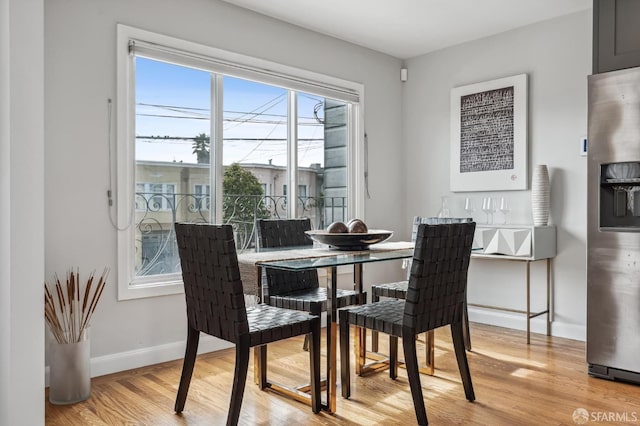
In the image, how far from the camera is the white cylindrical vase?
3.91m

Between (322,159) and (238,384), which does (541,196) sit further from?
(238,384)

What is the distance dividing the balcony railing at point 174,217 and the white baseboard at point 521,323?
192 cm

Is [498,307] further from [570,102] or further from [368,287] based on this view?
[570,102]

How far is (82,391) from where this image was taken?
8.75ft

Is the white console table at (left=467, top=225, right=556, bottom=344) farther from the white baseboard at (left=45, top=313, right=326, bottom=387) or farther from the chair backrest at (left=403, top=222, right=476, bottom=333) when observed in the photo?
the white baseboard at (left=45, top=313, right=326, bottom=387)

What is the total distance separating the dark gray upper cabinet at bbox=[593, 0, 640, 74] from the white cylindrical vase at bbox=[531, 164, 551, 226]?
101 centimetres

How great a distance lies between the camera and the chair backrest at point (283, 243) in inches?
123

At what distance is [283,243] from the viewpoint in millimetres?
3291

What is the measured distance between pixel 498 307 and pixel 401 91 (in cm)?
224

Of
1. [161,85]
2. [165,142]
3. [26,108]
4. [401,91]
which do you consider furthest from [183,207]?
[401,91]

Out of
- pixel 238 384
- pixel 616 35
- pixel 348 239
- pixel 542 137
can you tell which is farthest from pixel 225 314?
pixel 542 137

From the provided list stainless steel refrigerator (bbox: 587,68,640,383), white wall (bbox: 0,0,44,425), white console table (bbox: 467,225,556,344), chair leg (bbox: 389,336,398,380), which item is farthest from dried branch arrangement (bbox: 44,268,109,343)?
stainless steel refrigerator (bbox: 587,68,640,383)

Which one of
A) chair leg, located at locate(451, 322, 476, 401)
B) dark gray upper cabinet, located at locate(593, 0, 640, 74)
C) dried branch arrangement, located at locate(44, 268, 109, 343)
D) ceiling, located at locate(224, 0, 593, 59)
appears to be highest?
ceiling, located at locate(224, 0, 593, 59)

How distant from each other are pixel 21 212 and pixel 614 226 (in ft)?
10.1
